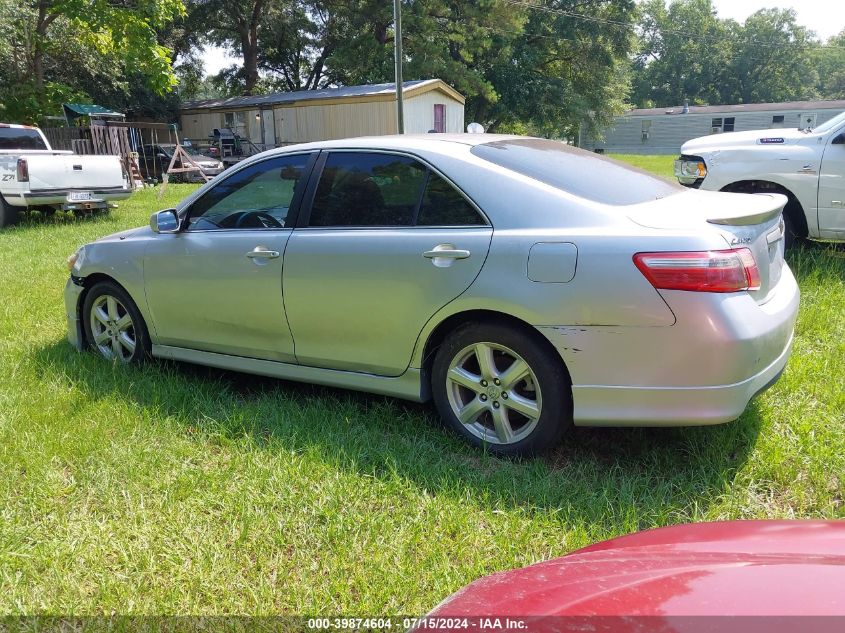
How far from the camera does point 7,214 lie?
37.8 feet

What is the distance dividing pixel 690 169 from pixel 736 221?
14.1 ft

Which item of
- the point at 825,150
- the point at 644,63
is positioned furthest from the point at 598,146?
the point at 825,150

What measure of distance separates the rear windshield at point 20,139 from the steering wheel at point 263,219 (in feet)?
34.7

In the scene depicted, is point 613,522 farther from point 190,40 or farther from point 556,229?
point 190,40

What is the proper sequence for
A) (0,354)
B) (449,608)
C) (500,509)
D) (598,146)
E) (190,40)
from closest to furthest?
(449,608) < (500,509) < (0,354) < (190,40) < (598,146)

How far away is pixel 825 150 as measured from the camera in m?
6.21

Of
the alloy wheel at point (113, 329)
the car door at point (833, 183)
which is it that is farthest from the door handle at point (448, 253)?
the car door at point (833, 183)

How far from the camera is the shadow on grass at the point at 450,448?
113 inches

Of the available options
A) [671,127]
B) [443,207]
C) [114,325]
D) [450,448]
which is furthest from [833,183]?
[671,127]

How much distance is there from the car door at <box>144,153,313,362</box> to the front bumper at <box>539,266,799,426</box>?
1.69 meters

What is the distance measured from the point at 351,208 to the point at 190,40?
35.4 meters

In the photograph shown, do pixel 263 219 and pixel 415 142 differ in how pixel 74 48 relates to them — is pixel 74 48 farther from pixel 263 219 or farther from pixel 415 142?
pixel 415 142

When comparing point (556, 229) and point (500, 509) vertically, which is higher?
point (556, 229)

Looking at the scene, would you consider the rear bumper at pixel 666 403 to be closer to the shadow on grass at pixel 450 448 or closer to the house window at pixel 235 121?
the shadow on grass at pixel 450 448
